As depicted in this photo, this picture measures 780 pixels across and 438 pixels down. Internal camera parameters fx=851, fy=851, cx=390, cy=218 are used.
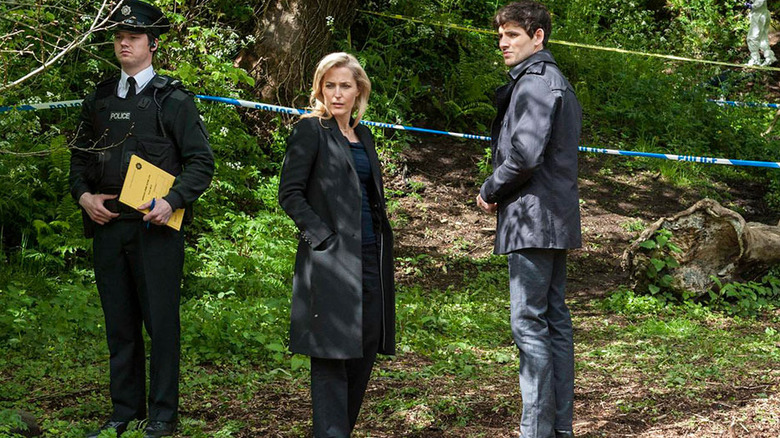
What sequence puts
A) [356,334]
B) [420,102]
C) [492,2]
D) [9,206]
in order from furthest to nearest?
[492,2] → [420,102] → [9,206] → [356,334]

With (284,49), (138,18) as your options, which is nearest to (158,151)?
(138,18)

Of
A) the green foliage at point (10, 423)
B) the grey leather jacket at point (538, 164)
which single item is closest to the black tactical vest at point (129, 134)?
the green foliage at point (10, 423)

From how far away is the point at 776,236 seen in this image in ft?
25.2

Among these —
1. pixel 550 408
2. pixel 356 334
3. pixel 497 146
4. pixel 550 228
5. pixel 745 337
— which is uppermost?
pixel 497 146

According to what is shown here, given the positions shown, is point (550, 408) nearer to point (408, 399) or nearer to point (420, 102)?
point (408, 399)

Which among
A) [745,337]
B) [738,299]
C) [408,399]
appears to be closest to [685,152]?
[738,299]

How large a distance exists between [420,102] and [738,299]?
16.7 ft

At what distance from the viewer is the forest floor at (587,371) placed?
4441 mm

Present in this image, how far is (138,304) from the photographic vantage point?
4266mm

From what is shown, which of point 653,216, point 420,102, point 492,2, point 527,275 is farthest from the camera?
point 492,2

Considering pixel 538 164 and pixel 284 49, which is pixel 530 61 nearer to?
pixel 538 164

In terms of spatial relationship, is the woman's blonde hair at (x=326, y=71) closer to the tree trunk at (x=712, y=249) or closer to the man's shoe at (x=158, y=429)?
the man's shoe at (x=158, y=429)

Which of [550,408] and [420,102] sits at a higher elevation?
[420,102]

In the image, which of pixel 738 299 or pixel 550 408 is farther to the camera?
pixel 738 299
